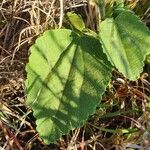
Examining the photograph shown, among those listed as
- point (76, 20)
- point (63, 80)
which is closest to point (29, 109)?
point (63, 80)

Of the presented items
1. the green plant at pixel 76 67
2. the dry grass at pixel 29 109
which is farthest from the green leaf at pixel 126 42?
the dry grass at pixel 29 109

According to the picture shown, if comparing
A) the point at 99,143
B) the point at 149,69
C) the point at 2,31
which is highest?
the point at 2,31

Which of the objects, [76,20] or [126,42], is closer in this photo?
[126,42]

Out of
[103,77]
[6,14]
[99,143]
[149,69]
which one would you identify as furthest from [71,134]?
[6,14]

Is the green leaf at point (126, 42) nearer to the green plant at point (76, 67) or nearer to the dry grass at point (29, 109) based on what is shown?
the green plant at point (76, 67)

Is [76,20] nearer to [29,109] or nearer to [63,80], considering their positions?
[63,80]

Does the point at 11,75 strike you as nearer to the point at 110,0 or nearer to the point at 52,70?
the point at 52,70
